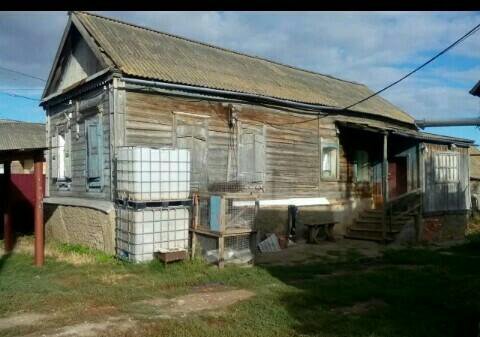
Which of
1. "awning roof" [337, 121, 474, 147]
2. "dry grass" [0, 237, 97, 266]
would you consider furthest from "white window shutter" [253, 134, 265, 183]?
"dry grass" [0, 237, 97, 266]

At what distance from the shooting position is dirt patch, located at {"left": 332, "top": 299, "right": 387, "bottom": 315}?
6.68m

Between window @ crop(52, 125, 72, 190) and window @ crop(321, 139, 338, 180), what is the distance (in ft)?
28.7

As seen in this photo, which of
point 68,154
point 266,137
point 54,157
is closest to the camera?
point 68,154

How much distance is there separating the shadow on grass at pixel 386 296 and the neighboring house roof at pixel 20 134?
33139 millimetres

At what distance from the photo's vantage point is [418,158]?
15.9 meters

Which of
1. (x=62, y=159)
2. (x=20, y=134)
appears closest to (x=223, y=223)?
(x=62, y=159)

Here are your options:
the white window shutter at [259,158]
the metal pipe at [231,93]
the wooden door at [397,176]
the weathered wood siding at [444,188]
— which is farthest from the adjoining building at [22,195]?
the wooden door at [397,176]

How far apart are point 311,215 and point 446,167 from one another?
16.9 feet

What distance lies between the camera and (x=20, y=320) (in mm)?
6363

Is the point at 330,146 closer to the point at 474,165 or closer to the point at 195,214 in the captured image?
the point at 195,214

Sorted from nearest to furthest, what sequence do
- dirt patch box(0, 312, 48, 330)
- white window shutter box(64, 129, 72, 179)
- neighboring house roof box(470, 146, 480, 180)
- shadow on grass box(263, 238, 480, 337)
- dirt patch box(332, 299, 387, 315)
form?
1. shadow on grass box(263, 238, 480, 337)
2. dirt patch box(0, 312, 48, 330)
3. dirt patch box(332, 299, 387, 315)
4. white window shutter box(64, 129, 72, 179)
5. neighboring house roof box(470, 146, 480, 180)

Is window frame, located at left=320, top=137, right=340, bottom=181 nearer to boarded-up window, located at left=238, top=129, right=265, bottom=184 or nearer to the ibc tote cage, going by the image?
boarded-up window, located at left=238, top=129, right=265, bottom=184

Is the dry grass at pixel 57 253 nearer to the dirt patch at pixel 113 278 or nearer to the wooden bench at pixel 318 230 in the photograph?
the dirt patch at pixel 113 278
